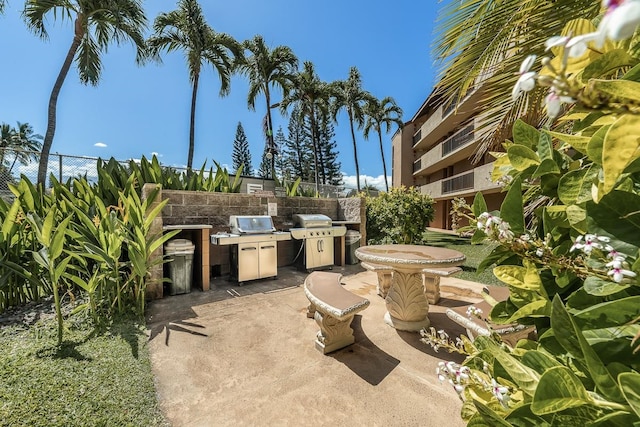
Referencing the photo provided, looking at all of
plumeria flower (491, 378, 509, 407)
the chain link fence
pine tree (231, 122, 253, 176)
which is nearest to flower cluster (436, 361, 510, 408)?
plumeria flower (491, 378, 509, 407)

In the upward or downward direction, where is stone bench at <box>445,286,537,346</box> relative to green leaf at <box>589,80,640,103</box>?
downward

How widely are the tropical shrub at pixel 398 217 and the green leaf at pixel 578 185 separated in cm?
630

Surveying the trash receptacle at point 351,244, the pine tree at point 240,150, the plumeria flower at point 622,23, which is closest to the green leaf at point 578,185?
the plumeria flower at point 622,23

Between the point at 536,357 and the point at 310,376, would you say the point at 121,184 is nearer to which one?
the point at 310,376

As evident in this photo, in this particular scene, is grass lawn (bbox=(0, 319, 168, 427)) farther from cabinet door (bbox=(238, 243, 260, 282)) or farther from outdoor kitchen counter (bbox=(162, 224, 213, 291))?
cabinet door (bbox=(238, 243, 260, 282))

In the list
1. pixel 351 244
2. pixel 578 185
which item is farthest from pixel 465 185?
pixel 578 185

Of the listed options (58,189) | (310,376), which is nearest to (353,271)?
(310,376)

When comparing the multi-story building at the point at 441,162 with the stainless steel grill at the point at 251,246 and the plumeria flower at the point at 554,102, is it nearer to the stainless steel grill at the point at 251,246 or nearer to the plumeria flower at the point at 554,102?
the stainless steel grill at the point at 251,246

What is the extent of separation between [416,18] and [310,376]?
3.24 metres

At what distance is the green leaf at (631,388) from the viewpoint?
403 mm

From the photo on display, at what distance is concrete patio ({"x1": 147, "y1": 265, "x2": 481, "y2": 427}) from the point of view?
1.78m

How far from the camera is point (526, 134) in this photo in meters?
0.89

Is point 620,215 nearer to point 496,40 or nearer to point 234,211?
point 496,40

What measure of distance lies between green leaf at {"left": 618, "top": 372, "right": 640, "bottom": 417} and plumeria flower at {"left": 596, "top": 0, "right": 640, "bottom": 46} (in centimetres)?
49
